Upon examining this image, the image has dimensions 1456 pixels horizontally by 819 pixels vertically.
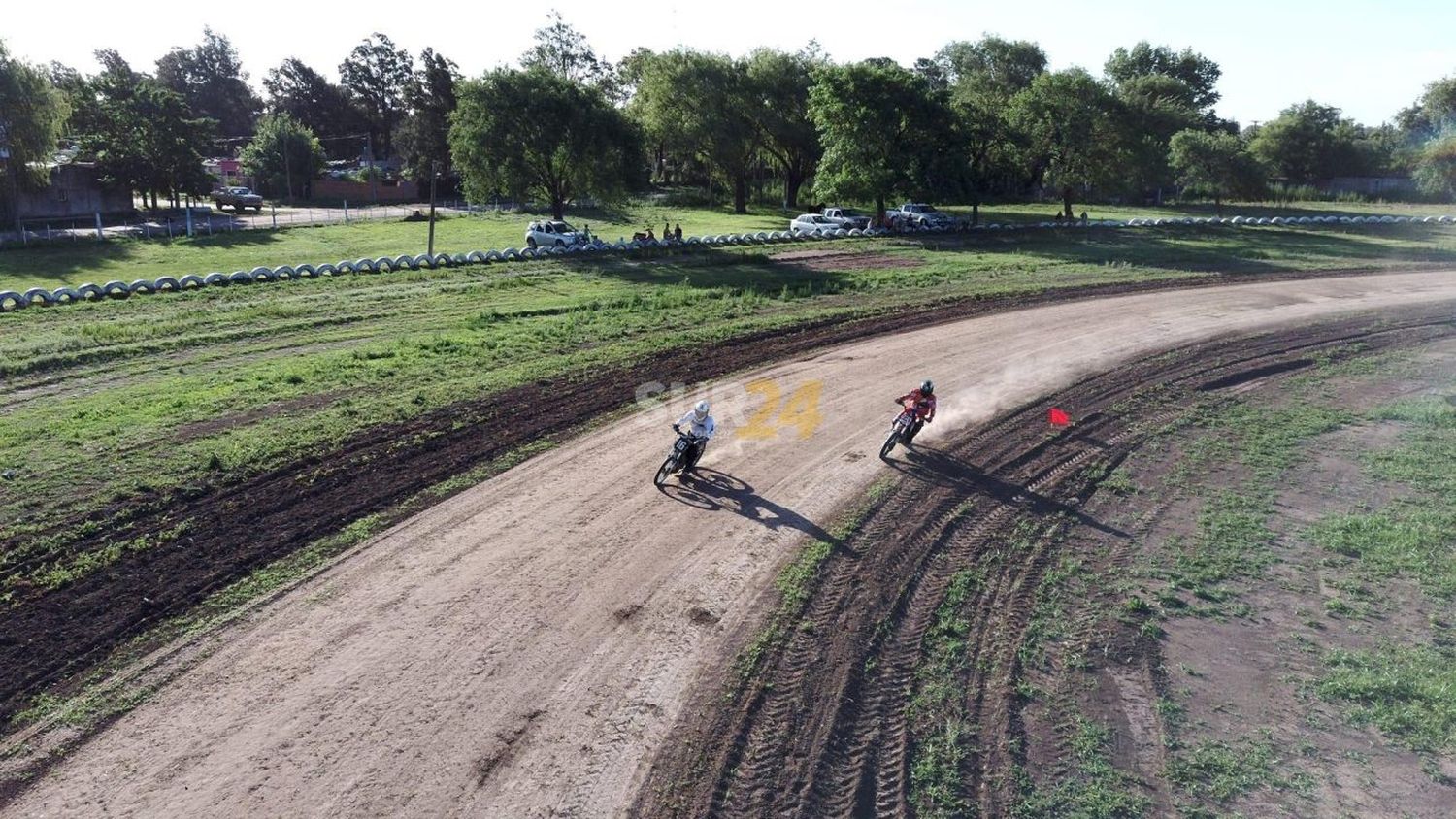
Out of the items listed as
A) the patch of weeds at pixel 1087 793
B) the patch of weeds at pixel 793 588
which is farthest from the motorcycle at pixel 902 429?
the patch of weeds at pixel 1087 793

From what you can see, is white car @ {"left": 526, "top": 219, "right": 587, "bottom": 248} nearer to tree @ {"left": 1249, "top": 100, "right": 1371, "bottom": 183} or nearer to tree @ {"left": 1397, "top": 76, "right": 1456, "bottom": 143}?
tree @ {"left": 1249, "top": 100, "right": 1371, "bottom": 183}

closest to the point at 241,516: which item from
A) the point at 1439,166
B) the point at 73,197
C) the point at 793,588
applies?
the point at 793,588

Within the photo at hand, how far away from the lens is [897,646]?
1006cm

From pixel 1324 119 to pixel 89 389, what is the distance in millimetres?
104796

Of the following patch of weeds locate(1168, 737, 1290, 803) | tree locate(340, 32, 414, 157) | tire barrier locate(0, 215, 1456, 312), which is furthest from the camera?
tree locate(340, 32, 414, 157)

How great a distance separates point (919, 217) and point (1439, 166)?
148 ft

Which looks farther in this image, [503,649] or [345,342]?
[345,342]

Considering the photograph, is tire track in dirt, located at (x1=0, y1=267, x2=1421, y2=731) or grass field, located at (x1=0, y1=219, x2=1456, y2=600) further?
grass field, located at (x1=0, y1=219, x2=1456, y2=600)

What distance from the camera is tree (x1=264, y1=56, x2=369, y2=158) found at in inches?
4264

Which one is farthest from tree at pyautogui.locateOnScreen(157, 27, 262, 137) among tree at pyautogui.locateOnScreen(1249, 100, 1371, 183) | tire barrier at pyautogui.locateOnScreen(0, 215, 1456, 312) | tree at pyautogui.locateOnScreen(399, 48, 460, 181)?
tree at pyautogui.locateOnScreen(1249, 100, 1371, 183)

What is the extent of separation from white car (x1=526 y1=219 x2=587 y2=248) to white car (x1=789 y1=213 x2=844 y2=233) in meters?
13.8

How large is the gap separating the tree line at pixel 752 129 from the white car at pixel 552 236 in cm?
176

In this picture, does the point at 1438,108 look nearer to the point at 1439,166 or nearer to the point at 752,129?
the point at 1439,166

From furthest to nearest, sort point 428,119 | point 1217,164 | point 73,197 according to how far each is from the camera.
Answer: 1. point 428,119
2. point 1217,164
3. point 73,197
